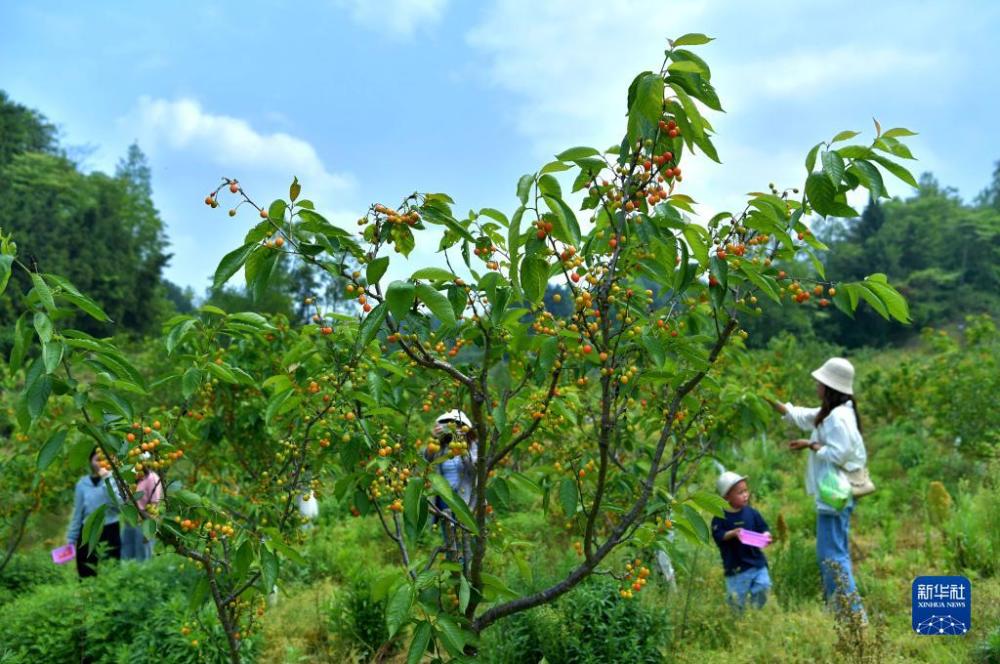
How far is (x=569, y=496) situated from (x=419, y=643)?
59 centimetres

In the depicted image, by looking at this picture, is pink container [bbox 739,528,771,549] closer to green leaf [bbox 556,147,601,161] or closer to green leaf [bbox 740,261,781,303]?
green leaf [bbox 740,261,781,303]

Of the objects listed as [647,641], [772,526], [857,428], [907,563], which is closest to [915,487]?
[772,526]

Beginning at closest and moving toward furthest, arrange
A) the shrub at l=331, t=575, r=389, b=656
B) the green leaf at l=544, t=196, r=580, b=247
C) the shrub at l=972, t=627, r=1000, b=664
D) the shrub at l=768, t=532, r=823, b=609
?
the green leaf at l=544, t=196, r=580, b=247 → the shrub at l=972, t=627, r=1000, b=664 → the shrub at l=331, t=575, r=389, b=656 → the shrub at l=768, t=532, r=823, b=609

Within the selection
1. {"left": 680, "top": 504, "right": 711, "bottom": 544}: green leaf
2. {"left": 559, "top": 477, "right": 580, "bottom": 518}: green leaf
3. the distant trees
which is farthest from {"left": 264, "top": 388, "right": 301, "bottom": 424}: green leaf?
the distant trees

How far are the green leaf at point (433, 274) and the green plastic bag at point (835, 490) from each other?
11.2 feet

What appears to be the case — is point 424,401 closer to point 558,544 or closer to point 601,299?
point 601,299

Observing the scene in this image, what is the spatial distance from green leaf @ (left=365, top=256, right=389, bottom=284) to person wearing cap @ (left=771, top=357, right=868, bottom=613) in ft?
11.1

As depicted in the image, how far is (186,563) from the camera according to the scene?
4551 mm

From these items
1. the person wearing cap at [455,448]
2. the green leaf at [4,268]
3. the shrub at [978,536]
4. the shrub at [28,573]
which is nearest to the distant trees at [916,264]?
the shrub at [978,536]

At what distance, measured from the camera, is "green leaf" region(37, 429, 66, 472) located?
2.08 metres

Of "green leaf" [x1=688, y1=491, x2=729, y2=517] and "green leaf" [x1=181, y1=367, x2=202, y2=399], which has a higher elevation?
"green leaf" [x1=181, y1=367, x2=202, y2=399]

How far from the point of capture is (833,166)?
5.71 feet

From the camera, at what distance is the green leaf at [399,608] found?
192 cm

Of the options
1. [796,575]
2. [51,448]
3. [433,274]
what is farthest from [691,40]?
[796,575]
